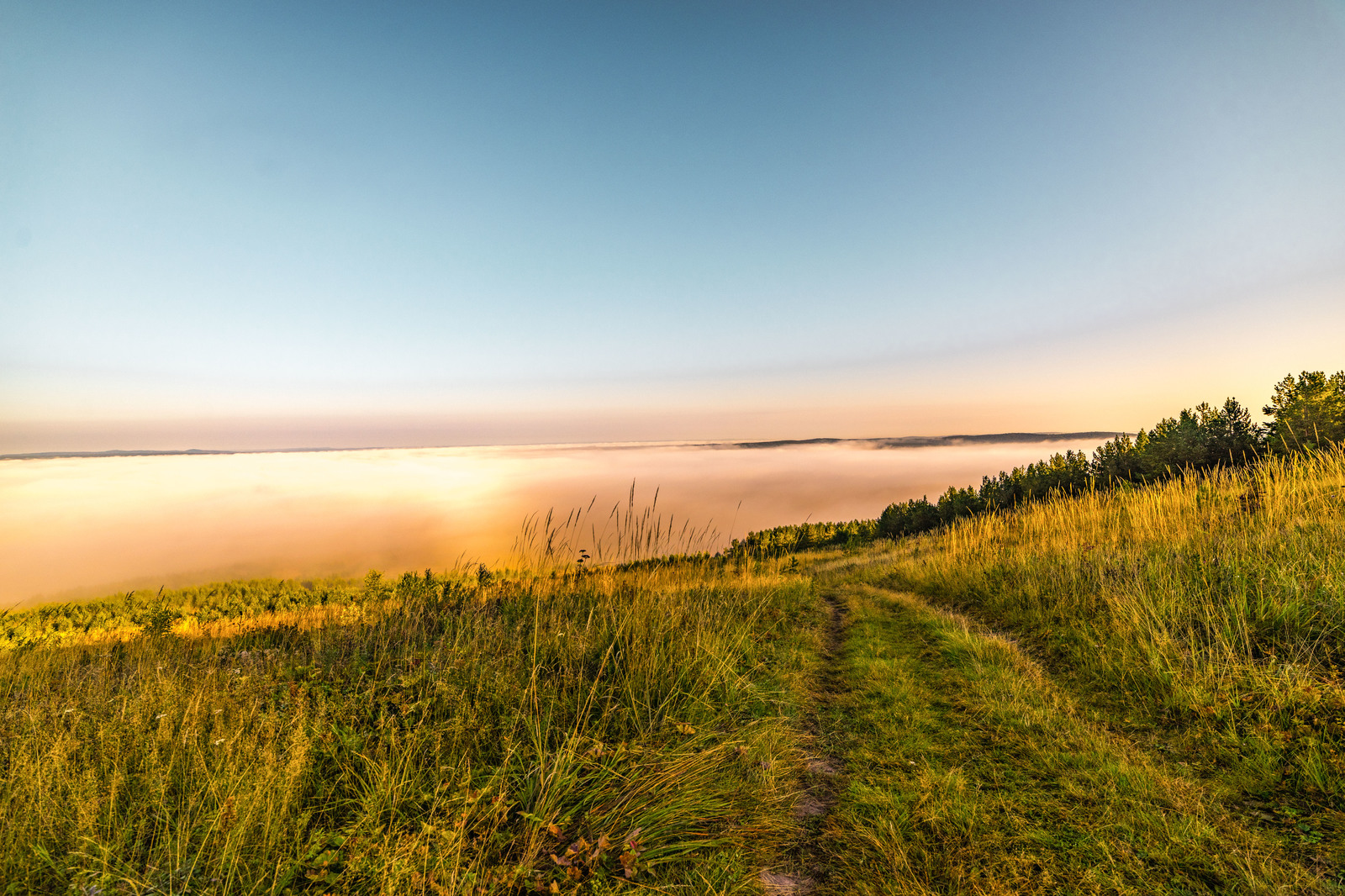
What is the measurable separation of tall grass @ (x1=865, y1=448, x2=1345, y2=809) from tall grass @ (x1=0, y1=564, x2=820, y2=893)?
350 centimetres

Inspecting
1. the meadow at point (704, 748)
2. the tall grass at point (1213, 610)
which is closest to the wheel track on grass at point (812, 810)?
the meadow at point (704, 748)

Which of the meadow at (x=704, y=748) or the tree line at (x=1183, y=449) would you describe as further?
the tree line at (x=1183, y=449)

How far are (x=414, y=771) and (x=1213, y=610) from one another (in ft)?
26.9

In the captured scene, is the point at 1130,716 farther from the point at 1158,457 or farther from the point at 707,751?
the point at 1158,457

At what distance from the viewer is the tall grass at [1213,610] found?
13.8 feet

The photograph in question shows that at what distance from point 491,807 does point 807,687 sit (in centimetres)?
448

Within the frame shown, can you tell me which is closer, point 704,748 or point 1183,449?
point 704,748

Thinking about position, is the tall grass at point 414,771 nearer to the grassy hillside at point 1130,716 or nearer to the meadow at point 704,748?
the meadow at point 704,748

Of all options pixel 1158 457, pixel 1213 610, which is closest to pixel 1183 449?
pixel 1158 457

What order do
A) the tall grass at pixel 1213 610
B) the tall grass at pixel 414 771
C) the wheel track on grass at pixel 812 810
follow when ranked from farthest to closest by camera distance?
1. the tall grass at pixel 1213 610
2. the wheel track on grass at pixel 812 810
3. the tall grass at pixel 414 771

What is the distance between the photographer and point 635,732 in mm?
4340

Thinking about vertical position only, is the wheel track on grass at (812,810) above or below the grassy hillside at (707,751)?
below

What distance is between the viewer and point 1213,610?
19.8 feet

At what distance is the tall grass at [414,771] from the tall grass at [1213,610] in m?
3.50
